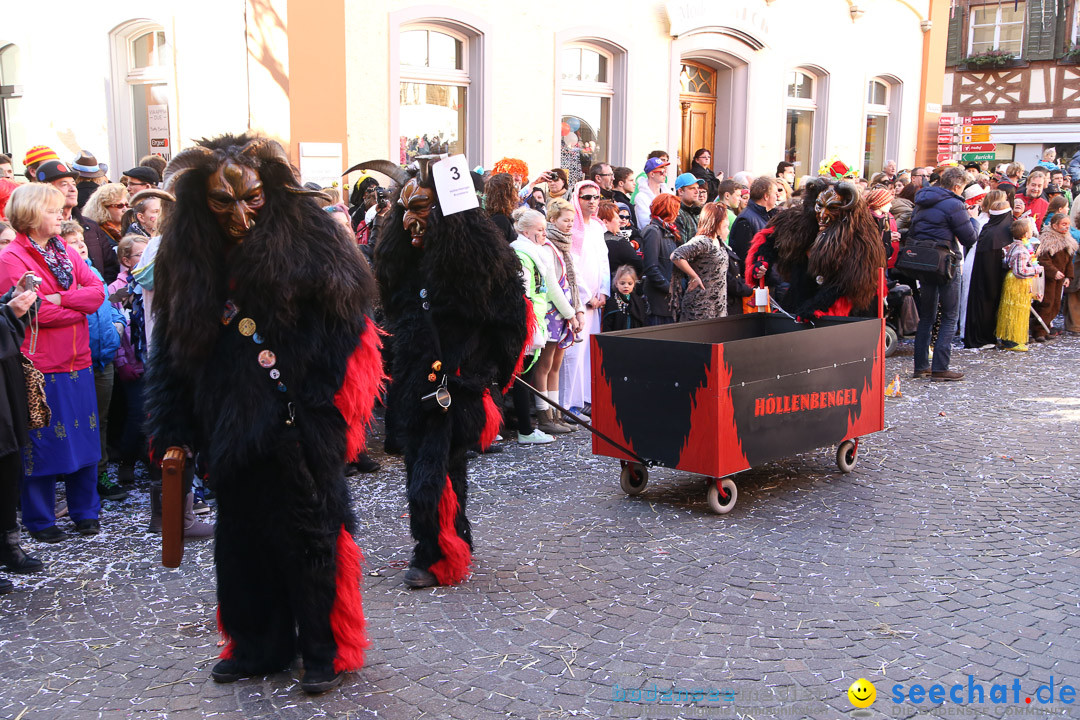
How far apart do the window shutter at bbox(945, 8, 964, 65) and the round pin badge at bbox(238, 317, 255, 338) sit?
3617 centimetres

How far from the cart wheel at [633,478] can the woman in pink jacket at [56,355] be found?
3.16 metres

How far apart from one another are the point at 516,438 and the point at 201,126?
19.8ft

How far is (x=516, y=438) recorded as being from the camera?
7914 mm

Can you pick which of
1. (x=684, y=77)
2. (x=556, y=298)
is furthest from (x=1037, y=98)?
(x=556, y=298)

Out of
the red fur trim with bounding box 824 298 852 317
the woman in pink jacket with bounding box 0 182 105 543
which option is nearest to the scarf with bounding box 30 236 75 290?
the woman in pink jacket with bounding box 0 182 105 543

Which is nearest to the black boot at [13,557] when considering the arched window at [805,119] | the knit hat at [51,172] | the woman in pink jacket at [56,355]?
the woman in pink jacket at [56,355]

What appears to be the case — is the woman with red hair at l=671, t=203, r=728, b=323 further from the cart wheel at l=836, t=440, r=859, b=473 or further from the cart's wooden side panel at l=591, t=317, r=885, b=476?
the cart wheel at l=836, t=440, r=859, b=473

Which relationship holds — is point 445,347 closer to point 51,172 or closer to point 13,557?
point 13,557

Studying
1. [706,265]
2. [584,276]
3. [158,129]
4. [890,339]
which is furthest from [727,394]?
[158,129]

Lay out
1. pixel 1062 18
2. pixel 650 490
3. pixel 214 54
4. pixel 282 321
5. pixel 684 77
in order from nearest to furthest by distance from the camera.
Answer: pixel 282 321 < pixel 650 490 < pixel 214 54 < pixel 684 77 < pixel 1062 18

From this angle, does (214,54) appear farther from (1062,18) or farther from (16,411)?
(1062,18)

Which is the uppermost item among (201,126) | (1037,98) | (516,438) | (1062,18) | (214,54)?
(1062,18)

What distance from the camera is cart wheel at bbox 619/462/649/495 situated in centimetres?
620

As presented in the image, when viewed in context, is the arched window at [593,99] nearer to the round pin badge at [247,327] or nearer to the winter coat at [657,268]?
the winter coat at [657,268]
